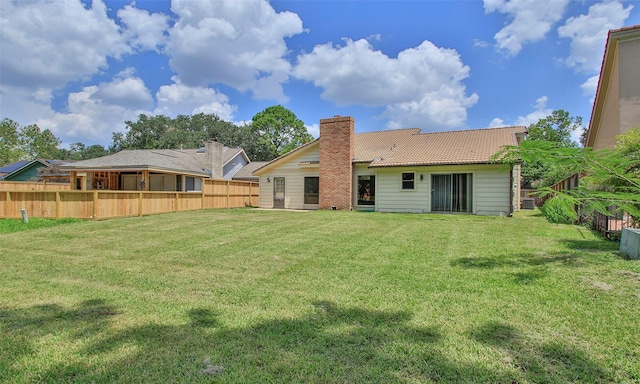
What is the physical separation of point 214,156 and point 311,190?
12.1m

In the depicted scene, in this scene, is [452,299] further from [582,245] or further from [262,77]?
[262,77]

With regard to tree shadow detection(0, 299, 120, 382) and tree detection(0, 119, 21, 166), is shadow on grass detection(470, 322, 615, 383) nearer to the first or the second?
tree shadow detection(0, 299, 120, 382)

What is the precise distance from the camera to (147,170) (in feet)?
65.3

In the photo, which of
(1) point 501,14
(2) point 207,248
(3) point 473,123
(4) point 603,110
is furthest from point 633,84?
(3) point 473,123

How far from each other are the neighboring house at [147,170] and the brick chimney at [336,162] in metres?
10.4

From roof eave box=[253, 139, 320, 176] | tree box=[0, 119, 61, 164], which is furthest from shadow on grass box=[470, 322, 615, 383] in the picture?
tree box=[0, 119, 61, 164]

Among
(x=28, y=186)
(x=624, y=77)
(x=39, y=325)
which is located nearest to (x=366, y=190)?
(x=624, y=77)

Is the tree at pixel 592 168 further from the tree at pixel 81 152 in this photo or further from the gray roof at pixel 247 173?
the tree at pixel 81 152

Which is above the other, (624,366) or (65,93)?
(65,93)

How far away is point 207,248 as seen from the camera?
7156mm

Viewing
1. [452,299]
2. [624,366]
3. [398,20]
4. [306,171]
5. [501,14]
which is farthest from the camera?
[306,171]

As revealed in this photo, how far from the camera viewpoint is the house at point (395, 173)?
14.8 metres

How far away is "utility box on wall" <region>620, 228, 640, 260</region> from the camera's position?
5.54 metres

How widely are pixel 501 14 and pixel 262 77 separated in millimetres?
19706
